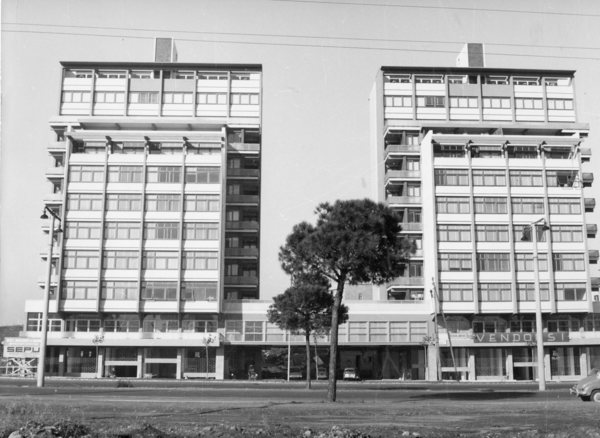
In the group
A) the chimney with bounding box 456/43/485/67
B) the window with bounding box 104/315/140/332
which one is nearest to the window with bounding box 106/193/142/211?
the window with bounding box 104/315/140/332

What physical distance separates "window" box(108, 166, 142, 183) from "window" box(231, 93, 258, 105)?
63.3 feet

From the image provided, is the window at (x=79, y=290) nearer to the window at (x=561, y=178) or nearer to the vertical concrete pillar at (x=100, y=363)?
the vertical concrete pillar at (x=100, y=363)

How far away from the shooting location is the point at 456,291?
3445 inches

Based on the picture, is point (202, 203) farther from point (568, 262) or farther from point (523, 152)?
point (568, 262)

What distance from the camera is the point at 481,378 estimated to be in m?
86.2

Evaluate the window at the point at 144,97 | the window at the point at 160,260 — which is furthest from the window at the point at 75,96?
the window at the point at 160,260

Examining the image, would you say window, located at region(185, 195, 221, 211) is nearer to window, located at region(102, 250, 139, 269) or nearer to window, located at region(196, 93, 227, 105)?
window, located at region(102, 250, 139, 269)

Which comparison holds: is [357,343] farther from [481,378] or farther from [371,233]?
[371,233]

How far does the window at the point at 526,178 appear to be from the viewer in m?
89.6

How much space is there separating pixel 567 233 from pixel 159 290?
162 ft

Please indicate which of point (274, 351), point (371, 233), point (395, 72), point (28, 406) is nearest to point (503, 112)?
point (395, 72)

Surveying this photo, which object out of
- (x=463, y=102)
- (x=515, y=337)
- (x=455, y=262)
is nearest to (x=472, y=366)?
(x=515, y=337)

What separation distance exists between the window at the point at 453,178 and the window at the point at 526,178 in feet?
18.5

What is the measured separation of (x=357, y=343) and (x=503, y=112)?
3971cm
